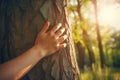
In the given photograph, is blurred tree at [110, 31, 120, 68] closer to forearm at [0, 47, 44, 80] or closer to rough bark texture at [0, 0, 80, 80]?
rough bark texture at [0, 0, 80, 80]

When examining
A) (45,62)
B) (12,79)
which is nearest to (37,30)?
(45,62)

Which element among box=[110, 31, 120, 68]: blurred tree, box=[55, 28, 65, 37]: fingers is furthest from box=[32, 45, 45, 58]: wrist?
box=[110, 31, 120, 68]: blurred tree

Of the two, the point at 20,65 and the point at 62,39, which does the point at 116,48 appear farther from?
the point at 20,65

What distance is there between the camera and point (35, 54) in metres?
3.01

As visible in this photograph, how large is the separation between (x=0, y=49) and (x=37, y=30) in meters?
0.42

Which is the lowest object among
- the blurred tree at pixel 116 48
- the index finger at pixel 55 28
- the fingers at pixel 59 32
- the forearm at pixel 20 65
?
the blurred tree at pixel 116 48

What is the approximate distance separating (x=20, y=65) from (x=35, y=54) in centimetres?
17

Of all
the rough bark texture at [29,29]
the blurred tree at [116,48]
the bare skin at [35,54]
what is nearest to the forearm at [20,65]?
the bare skin at [35,54]

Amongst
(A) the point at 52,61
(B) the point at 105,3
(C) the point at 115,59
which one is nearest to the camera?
(A) the point at 52,61

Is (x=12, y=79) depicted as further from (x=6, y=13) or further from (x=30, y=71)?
(x=6, y=13)

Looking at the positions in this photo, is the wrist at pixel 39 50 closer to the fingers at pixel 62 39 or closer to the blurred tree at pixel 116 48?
the fingers at pixel 62 39

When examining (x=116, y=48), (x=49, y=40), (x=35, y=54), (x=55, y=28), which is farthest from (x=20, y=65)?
(x=116, y=48)

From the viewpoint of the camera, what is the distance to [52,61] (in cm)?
314

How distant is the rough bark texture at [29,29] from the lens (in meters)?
3.11
